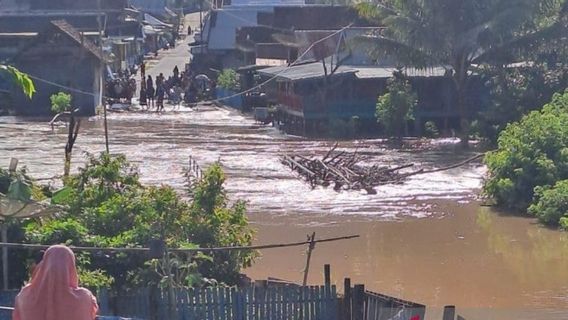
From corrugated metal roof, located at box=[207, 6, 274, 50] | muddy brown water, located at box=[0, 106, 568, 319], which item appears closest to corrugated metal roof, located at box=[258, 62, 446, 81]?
muddy brown water, located at box=[0, 106, 568, 319]

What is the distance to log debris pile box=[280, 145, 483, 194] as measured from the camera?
22.1 meters

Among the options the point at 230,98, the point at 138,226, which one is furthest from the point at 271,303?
the point at 230,98

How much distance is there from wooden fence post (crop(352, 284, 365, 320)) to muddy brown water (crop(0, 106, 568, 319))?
10.3ft

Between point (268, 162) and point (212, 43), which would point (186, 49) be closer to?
point (212, 43)

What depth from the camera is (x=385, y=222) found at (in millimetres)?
18906

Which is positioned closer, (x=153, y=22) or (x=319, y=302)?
(x=319, y=302)

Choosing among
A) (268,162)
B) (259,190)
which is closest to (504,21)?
(268,162)

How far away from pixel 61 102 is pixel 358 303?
24.7 meters

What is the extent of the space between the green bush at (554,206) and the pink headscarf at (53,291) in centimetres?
1400

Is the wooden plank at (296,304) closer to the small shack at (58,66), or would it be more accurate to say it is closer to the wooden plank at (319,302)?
the wooden plank at (319,302)

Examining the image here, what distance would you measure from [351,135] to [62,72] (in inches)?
413

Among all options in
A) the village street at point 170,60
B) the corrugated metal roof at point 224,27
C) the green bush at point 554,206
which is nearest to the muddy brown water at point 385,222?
the green bush at point 554,206

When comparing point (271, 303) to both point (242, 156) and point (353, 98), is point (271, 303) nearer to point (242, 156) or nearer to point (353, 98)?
point (242, 156)

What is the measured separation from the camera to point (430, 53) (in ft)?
96.9
